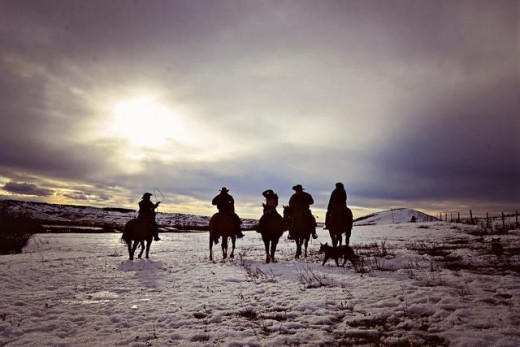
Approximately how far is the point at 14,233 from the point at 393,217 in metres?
65.5

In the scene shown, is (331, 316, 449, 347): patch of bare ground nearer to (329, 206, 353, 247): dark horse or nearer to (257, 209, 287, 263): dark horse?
Answer: (257, 209, 287, 263): dark horse

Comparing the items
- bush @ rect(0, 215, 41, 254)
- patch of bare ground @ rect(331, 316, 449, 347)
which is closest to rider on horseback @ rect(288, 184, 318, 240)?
patch of bare ground @ rect(331, 316, 449, 347)

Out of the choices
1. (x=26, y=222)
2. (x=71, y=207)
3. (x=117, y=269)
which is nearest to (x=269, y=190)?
(x=117, y=269)

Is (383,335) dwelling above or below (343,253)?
below

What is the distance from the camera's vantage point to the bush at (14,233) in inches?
838

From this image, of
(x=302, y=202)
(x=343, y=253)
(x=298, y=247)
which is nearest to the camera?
(x=343, y=253)

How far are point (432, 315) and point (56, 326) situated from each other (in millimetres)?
6291

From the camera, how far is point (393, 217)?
69250 millimetres

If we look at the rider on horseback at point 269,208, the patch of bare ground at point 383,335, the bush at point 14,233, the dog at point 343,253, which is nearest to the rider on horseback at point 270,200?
the rider on horseback at point 269,208

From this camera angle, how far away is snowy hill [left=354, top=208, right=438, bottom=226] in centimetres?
6750

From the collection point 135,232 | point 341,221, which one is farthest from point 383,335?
point 135,232

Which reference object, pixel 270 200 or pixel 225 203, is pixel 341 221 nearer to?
pixel 270 200

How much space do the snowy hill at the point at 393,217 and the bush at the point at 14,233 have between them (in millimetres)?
58113

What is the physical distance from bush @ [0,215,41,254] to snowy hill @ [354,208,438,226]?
5811 cm
